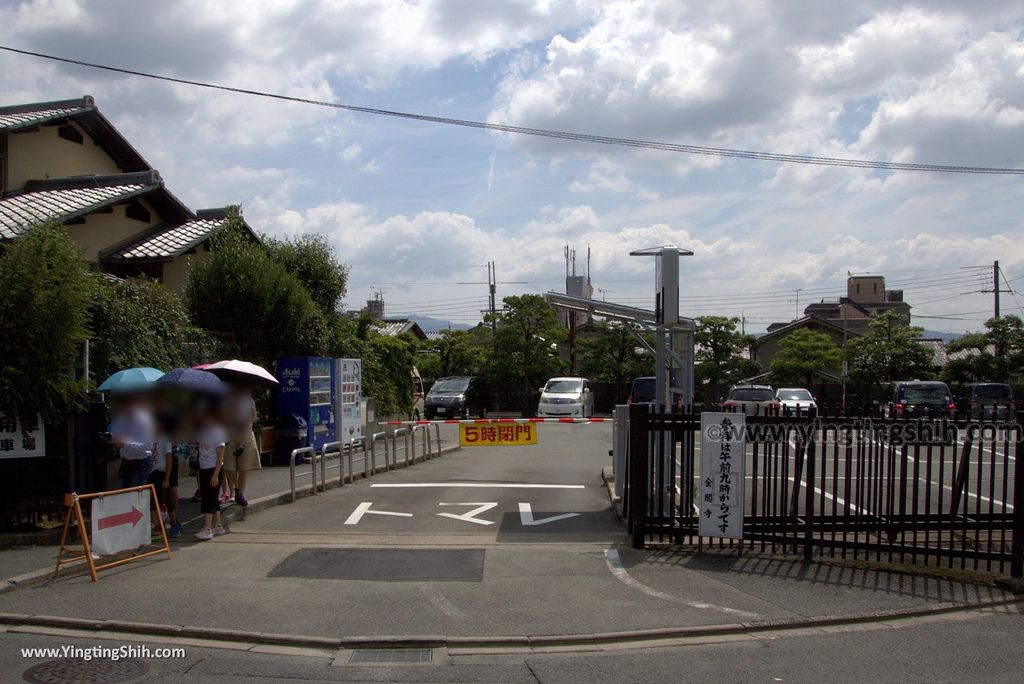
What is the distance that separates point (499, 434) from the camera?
15.0 meters

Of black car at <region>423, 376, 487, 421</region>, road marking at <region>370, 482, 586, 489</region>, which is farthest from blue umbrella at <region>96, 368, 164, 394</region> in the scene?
black car at <region>423, 376, 487, 421</region>

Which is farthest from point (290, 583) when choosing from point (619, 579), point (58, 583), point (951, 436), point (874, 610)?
point (951, 436)

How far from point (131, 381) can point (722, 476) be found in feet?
22.8

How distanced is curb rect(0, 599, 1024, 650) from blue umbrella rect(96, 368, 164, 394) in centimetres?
360

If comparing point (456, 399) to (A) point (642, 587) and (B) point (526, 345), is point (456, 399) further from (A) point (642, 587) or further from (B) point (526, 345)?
(A) point (642, 587)

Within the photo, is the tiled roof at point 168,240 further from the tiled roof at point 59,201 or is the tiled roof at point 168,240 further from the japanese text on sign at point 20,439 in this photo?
the japanese text on sign at point 20,439

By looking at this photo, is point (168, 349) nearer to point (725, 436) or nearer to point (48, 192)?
point (48, 192)

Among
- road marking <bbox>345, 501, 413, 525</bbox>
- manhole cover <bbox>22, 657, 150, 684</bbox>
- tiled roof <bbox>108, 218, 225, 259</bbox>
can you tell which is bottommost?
road marking <bbox>345, 501, 413, 525</bbox>

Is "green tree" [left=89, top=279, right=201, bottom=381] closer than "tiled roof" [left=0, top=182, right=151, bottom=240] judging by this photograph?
Yes

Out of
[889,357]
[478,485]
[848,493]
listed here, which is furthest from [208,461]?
[889,357]

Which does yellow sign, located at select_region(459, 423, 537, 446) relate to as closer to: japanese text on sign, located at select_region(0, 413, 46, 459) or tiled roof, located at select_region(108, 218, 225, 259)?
A: japanese text on sign, located at select_region(0, 413, 46, 459)

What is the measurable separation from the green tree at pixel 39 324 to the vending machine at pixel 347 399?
26.8 ft

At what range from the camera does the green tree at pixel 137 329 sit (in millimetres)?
12250

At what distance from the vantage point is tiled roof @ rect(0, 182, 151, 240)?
51.3ft
